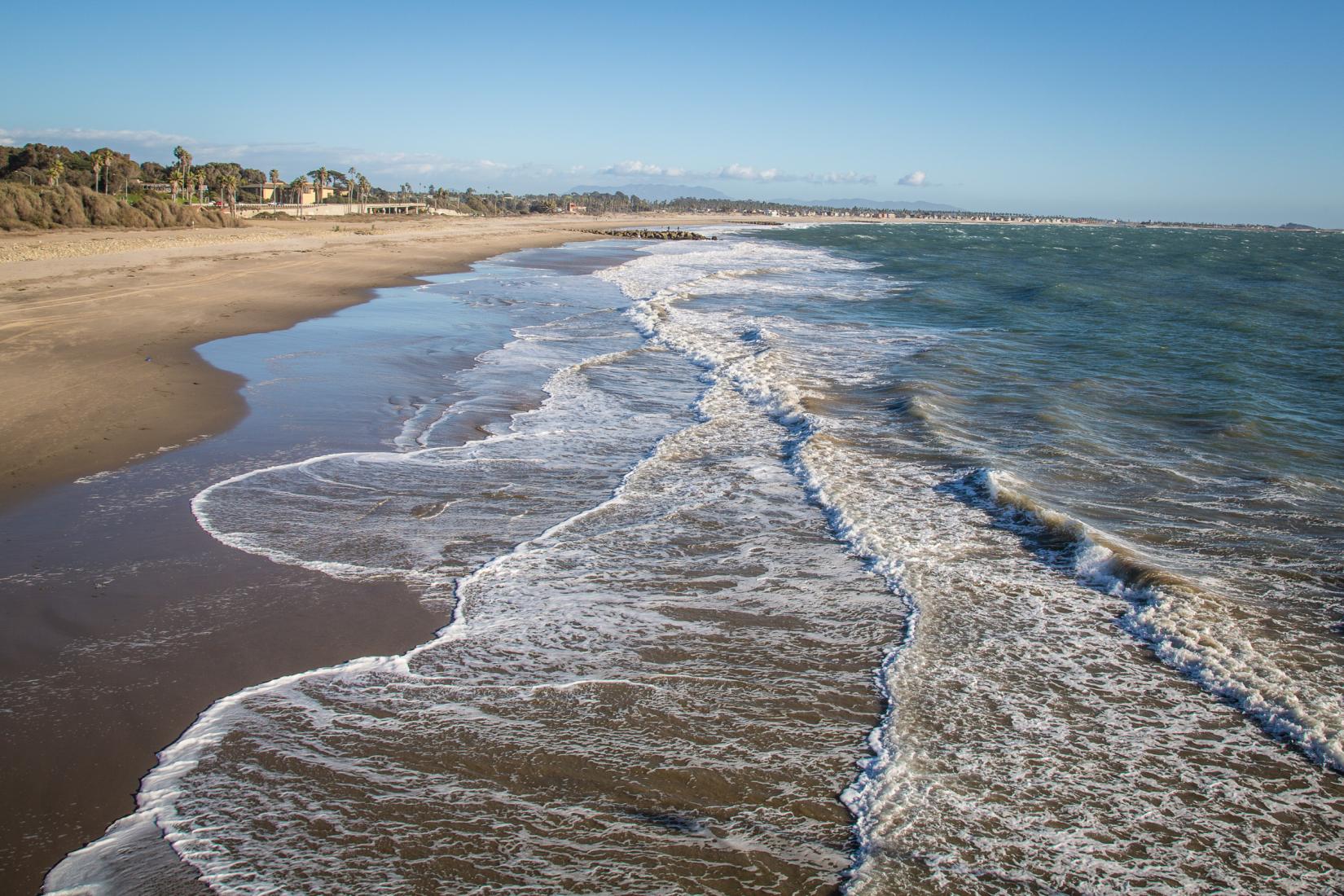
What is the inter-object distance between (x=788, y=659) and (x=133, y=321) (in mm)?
17816

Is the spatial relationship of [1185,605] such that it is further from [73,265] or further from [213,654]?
[73,265]

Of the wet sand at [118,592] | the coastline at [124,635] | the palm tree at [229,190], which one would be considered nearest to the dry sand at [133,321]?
the wet sand at [118,592]

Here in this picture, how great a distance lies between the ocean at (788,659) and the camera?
13.3 feet

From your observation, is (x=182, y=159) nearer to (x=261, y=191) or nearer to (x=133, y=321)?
(x=261, y=191)

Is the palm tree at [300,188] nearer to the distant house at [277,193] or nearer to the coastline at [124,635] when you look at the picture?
the distant house at [277,193]

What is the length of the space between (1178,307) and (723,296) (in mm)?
16862

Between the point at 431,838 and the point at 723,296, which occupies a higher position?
the point at 723,296

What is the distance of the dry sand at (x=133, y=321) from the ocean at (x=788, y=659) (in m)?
2.16

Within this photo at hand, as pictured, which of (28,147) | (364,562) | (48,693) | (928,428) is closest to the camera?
(48,693)

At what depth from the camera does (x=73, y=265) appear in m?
26.1

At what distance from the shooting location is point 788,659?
19.3ft

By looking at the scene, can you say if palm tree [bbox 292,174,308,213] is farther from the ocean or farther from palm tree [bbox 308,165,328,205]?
the ocean

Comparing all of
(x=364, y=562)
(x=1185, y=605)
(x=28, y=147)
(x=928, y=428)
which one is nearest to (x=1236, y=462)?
(x=928, y=428)

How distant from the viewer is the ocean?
404 centimetres
